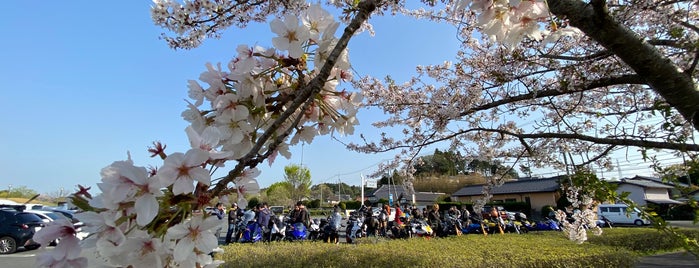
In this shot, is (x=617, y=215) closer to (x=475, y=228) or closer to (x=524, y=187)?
(x=524, y=187)

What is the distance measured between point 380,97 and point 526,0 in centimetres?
539

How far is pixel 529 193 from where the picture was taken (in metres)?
32.6

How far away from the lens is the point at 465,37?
5797 millimetres

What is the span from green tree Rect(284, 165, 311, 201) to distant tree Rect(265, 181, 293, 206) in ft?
2.11

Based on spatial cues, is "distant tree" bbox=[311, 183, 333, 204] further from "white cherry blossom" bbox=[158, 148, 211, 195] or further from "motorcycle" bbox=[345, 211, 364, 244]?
"white cherry blossom" bbox=[158, 148, 211, 195]

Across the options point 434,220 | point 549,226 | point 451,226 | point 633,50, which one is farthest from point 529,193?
point 633,50

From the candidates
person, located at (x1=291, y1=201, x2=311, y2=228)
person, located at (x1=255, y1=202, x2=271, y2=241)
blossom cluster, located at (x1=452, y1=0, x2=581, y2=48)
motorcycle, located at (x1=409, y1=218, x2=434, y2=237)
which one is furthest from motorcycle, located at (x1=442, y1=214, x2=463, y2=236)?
blossom cluster, located at (x1=452, y1=0, x2=581, y2=48)

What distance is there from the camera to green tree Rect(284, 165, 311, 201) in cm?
3756

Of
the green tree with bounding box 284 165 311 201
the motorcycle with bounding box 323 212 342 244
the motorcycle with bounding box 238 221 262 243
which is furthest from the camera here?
the green tree with bounding box 284 165 311 201

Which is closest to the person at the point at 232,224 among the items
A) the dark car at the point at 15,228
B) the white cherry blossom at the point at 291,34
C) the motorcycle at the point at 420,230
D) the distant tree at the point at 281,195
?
the dark car at the point at 15,228

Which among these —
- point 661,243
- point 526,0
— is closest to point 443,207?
point 661,243

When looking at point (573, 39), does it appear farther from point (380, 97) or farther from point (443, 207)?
point (443, 207)

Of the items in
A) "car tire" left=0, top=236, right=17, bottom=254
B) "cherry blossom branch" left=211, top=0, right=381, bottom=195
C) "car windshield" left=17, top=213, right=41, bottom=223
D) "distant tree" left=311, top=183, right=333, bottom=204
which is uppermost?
"distant tree" left=311, top=183, right=333, bottom=204

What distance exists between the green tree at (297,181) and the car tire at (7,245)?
27.5m
